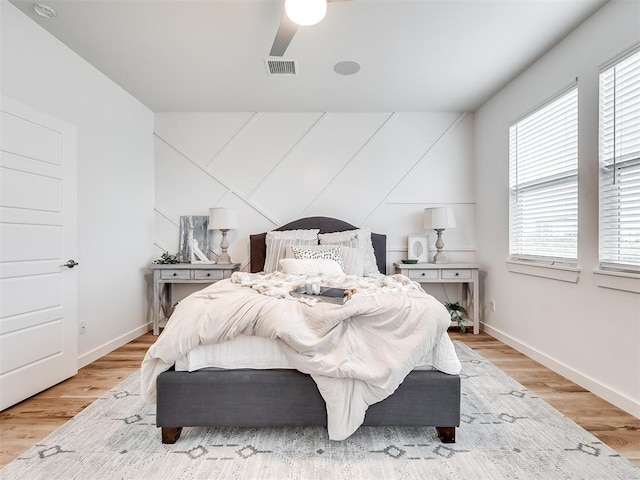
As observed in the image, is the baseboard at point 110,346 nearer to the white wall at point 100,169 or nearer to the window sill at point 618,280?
the white wall at point 100,169

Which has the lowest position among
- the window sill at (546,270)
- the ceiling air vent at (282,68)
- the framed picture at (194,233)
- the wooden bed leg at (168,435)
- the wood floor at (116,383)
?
the wood floor at (116,383)

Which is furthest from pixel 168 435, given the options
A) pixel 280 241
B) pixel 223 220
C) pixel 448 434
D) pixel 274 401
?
pixel 223 220

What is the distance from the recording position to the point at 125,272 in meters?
3.71

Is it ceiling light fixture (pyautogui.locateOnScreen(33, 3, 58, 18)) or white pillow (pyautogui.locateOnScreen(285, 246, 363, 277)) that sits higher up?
ceiling light fixture (pyautogui.locateOnScreen(33, 3, 58, 18))

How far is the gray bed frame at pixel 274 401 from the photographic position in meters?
1.78

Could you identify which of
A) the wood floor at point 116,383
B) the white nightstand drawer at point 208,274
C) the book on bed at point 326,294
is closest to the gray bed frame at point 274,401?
the book on bed at point 326,294

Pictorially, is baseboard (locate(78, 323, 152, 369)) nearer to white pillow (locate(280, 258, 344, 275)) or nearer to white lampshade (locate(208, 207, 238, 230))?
white lampshade (locate(208, 207, 238, 230))

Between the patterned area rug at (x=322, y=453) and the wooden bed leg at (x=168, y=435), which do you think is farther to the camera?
the wooden bed leg at (x=168, y=435)

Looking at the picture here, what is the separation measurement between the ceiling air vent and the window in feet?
7.38

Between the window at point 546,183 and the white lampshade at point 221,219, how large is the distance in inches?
120

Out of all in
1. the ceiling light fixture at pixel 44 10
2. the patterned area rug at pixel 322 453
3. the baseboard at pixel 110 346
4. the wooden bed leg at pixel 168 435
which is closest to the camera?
the patterned area rug at pixel 322 453

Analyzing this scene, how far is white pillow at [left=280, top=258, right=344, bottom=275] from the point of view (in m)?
3.11

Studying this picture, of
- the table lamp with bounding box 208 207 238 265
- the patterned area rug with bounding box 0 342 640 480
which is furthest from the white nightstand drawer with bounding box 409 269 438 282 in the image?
the table lamp with bounding box 208 207 238 265

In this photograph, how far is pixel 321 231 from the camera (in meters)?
4.15
